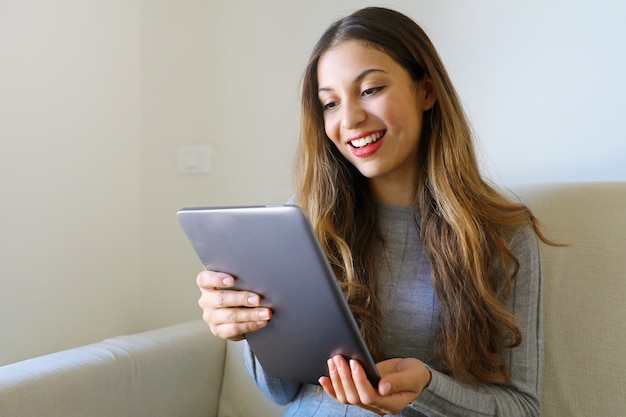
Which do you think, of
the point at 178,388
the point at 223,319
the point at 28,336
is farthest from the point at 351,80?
the point at 28,336

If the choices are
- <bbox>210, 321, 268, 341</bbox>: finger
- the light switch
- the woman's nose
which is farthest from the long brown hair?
the light switch

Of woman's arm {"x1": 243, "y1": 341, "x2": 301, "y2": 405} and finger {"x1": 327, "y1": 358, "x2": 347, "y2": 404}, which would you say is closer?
finger {"x1": 327, "y1": 358, "x2": 347, "y2": 404}

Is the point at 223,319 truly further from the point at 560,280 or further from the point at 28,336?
the point at 28,336

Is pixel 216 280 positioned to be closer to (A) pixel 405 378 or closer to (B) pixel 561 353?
(A) pixel 405 378

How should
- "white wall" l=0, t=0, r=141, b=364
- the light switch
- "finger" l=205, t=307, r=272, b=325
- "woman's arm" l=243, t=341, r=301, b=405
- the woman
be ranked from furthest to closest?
the light switch < "white wall" l=0, t=0, r=141, b=364 < "woman's arm" l=243, t=341, r=301, b=405 < the woman < "finger" l=205, t=307, r=272, b=325

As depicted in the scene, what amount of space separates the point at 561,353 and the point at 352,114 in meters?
0.55

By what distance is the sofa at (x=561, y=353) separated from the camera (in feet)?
3.35

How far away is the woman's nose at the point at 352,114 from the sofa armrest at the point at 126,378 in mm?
662

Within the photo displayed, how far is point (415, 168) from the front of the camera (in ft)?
3.65

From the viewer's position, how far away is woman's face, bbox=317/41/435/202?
3.33 feet

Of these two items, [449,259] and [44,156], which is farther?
[44,156]

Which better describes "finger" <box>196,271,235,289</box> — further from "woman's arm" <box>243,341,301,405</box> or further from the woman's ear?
the woman's ear

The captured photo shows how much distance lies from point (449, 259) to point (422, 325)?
0.39ft

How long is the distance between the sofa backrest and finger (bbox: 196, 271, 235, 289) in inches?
23.3
